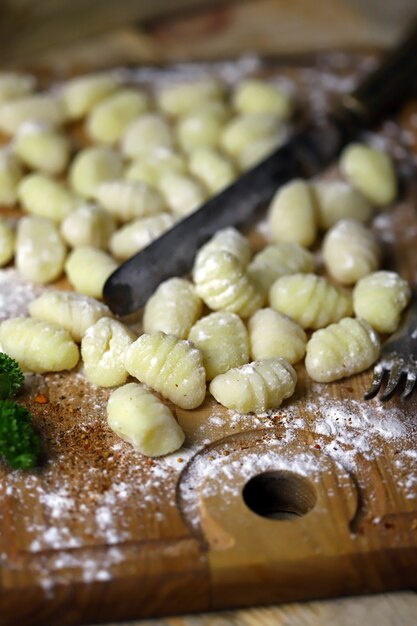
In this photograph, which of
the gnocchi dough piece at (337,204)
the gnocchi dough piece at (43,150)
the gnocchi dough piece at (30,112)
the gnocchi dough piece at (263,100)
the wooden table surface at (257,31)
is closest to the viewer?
the gnocchi dough piece at (337,204)

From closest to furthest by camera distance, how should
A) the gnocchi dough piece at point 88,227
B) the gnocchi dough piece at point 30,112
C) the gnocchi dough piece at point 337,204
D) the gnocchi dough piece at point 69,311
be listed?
the gnocchi dough piece at point 69,311
the gnocchi dough piece at point 88,227
the gnocchi dough piece at point 337,204
the gnocchi dough piece at point 30,112

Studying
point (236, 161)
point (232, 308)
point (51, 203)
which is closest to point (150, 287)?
point (232, 308)

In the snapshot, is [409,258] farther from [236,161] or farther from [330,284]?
[236,161]

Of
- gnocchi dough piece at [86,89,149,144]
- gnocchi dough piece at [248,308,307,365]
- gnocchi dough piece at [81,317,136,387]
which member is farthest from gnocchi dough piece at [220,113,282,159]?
gnocchi dough piece at [81,317,136,387]

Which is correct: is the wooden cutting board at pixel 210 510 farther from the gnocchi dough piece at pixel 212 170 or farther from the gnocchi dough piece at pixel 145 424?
the gnocchi dough piece at pixel 212 170

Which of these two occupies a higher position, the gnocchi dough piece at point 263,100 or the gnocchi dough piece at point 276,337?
the gnocchi dough piece at point 263,100

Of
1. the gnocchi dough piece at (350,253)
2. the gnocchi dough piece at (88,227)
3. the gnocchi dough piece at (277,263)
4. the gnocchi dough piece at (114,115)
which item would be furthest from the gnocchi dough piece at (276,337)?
the gnocchi dough piece at (114,115)
